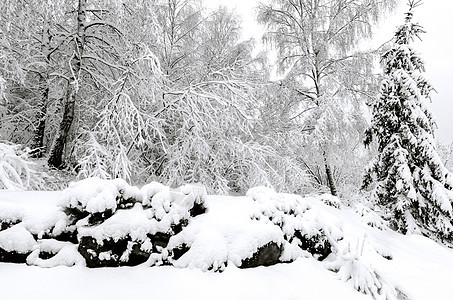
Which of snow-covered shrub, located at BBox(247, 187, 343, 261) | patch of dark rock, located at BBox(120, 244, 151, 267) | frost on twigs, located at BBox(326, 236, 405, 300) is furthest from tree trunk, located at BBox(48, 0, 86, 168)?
frost on twigs, located at BBox(326, 236, 405, 300)

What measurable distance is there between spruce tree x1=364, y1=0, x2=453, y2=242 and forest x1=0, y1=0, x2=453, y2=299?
0.10 feet

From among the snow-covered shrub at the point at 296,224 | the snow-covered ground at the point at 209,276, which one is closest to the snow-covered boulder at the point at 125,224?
the snow-covered ground at the point at 209,276

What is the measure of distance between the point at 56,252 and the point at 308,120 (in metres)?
8.33

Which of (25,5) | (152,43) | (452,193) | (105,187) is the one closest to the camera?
(105,187)

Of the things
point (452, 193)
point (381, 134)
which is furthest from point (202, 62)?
point (452, 193)

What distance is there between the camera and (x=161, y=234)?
3.12 meters

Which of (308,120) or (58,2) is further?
(308,120)

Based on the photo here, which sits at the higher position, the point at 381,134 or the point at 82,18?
the point at 82,18

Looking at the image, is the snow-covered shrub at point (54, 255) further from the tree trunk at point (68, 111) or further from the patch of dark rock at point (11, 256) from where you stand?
the tree trunk at point (68, 111)

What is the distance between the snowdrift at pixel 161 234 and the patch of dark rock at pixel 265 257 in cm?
1

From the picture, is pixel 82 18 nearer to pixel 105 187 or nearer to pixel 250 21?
pixel 105 187

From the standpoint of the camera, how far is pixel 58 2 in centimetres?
480

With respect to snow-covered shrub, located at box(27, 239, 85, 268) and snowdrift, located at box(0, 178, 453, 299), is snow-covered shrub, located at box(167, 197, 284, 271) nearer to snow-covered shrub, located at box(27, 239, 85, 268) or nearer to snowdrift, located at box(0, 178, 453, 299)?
snowdrift, located at box(0, 178, 453, 299)

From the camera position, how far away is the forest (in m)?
5.76
